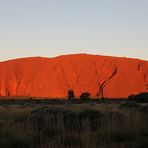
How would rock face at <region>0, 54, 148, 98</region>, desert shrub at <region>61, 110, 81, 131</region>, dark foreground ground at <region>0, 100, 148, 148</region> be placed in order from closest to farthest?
1. dark foreground ground at <region>0, 100, 148, 148</region>
2. desert shrub at <region>61, 110, 81, 131</region>
3. rock face at <region>0, 54, 148, 98</region>

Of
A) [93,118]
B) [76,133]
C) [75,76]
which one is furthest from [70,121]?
[75,76]

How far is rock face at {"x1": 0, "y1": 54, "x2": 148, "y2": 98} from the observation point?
92.6 m

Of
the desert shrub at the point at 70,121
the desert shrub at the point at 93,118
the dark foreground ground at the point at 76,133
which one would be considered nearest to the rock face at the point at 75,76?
the desert shrub at the point at 93,118

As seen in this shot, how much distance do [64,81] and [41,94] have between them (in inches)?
247

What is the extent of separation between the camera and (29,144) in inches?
Result: 337

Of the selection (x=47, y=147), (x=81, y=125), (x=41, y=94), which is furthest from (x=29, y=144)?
(x=41, y=94)

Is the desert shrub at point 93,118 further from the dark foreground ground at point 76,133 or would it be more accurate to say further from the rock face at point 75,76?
the rock face at point 75,76

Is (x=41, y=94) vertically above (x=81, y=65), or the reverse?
(x=81, y=65)

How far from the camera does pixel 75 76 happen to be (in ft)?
332

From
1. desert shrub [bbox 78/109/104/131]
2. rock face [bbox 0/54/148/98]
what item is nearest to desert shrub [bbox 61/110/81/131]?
desert shrub [bbox 78/109/104/131]

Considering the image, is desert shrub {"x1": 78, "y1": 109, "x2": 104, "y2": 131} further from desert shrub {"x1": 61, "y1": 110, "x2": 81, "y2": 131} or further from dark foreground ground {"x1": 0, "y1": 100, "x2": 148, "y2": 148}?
desert shrub {"x1": 61, "y1": 110, "x2": 81, "y2": 131}

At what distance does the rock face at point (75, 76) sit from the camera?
9262 centimetres

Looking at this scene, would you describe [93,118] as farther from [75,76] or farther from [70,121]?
[75,76]

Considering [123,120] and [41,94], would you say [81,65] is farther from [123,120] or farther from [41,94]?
[123,120]
